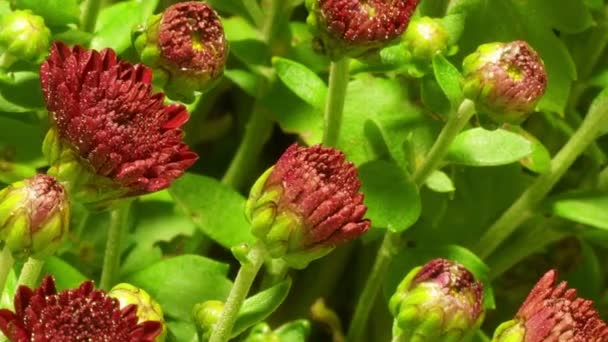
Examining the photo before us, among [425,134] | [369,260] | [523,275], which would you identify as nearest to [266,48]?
[425,134]

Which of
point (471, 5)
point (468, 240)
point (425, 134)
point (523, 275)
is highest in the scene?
point (471, 5)

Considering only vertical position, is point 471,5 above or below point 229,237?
above

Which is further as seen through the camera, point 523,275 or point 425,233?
point 523,275

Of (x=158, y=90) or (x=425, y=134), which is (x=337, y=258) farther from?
(x=158, y=90)

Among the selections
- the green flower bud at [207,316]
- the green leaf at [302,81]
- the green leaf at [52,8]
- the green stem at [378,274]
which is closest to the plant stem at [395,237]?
the green stem at [378,274]

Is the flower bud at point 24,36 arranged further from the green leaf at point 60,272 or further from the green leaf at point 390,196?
the green leaf at point 390,196

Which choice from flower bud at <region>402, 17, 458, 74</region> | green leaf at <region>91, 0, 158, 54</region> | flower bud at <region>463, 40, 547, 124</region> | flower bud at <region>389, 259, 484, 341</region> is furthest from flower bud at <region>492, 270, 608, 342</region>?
green leaf at <region>91, 0, 158, 54</region>

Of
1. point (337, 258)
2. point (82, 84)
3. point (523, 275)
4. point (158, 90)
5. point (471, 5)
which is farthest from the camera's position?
point (523, 275)
